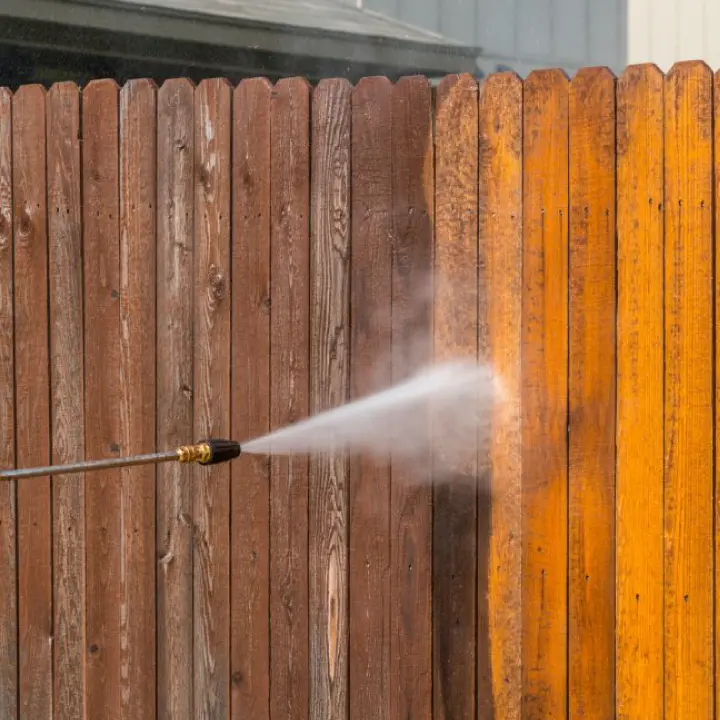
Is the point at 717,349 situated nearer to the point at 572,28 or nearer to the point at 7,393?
the point at 7,393

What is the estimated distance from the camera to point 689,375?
3.13m

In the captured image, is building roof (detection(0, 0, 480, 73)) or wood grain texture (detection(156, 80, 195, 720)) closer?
wood grain texture (detection(156, 80, 195, 720))

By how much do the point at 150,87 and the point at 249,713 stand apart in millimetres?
2174

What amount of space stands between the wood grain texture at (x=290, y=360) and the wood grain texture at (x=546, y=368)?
72 cm

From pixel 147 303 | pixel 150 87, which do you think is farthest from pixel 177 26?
pixel 147 303

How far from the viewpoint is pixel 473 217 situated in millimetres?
3301

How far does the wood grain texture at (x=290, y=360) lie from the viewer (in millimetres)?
3471

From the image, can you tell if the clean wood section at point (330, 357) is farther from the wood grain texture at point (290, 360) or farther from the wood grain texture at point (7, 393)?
the wood grain texture at point (7, 393)

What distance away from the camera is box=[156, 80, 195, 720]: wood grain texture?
362cm

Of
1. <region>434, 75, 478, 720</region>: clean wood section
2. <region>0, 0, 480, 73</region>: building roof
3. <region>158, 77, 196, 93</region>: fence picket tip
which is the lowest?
<region>434, 75, 478, 720</region>: clean wood section

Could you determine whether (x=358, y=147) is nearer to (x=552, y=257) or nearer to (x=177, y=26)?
(x=552, y=257)

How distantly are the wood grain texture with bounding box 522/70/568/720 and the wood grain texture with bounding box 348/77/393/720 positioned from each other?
0.45 m

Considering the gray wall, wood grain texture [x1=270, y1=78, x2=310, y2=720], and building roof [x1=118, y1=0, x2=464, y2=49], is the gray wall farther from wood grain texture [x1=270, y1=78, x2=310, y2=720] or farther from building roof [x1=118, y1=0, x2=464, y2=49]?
wood grain texture [x1=270, y1=78, x2=310, y2=720]

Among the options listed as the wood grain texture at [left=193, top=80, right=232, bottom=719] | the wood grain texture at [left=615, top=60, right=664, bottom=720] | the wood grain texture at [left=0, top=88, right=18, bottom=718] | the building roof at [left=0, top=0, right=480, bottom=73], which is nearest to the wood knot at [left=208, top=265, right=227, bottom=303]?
the wood grain texture at [left=193, top=80, right=232, bottom=719]
